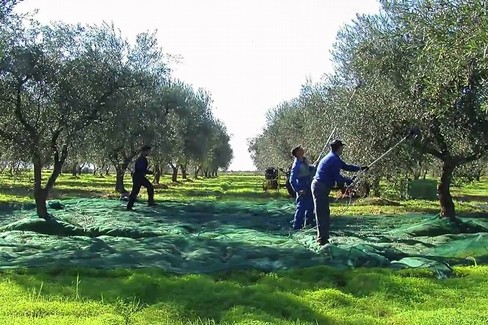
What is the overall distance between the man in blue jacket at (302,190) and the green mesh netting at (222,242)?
2.14 feet

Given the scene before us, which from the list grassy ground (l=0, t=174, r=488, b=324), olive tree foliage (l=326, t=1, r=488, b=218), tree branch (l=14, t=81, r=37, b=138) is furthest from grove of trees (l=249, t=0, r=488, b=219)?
tree branch (l=14, t=81, r=37, b=138)

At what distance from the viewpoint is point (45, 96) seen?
52.3 ft

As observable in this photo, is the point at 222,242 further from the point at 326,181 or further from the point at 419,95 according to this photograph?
the point at 419,95

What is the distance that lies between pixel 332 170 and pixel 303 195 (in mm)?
3548

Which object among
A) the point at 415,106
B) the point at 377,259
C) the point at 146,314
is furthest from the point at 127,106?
the point at 146,314

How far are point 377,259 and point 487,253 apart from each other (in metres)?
2.59

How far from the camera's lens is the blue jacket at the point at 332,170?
1159cm

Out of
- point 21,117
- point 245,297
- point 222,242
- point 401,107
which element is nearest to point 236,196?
point 401,107

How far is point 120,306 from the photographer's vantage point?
7.29 metres

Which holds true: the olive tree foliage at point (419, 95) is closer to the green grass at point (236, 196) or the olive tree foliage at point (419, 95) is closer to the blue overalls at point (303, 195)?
the blue overalls at point (303, 195)

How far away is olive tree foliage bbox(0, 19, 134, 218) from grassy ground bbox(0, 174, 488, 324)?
7.39m

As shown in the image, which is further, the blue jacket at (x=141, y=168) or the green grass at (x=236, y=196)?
the green grass at (x=236, y=196)

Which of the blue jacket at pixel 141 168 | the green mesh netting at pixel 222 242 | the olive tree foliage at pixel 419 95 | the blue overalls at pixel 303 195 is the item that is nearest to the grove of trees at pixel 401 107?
the olive tree foliage at pixel 419 95

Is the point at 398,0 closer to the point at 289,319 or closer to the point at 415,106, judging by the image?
the point at 415,106
